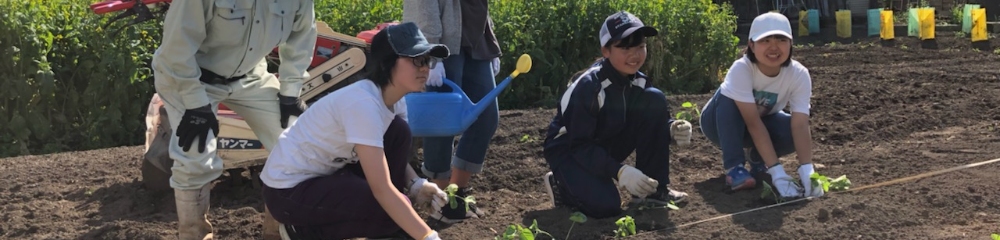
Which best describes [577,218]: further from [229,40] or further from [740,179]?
[229,40]

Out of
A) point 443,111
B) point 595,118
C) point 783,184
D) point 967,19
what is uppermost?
point 443,111

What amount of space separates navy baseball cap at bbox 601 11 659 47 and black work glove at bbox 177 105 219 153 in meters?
1.59

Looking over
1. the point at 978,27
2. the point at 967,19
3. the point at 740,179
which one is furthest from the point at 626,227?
the point at 967,19

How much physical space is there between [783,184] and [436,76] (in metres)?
1.53

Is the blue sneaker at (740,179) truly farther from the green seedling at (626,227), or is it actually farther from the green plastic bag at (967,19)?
the green plastic bag at (967,19)

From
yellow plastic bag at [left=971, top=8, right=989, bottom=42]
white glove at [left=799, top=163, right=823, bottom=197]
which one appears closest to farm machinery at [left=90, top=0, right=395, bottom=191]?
white glove at [left=799, top=163, right=823, bottom=197]

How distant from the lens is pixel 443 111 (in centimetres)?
453

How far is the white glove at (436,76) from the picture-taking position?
4.57 metres

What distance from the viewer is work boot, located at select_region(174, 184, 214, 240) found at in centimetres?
434

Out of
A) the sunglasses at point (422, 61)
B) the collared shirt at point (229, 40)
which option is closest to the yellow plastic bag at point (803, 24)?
the collared shirt at point (229, 40)

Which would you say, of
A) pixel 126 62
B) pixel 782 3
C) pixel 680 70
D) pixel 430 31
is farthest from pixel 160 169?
pixel 782 3

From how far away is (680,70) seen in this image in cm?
913

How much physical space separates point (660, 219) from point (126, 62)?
3.84 metres

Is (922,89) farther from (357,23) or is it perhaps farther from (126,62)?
(126,62)
